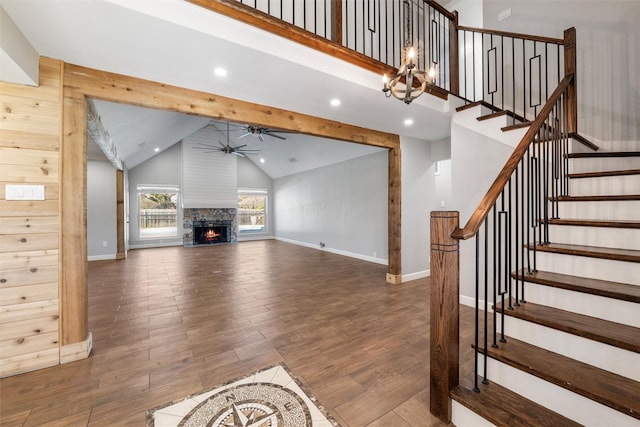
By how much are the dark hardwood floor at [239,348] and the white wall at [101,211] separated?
7.46ft

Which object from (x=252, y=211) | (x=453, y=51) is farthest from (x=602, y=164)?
(x=252, y=211)

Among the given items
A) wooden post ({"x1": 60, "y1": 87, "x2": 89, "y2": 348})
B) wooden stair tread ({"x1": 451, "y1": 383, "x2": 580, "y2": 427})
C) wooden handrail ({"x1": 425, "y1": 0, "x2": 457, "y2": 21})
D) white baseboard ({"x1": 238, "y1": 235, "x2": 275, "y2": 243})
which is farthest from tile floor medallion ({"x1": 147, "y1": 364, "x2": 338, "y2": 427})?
white baseboard ({"x1": 238, "y1": 235, "x2": 275, "y2": 243})

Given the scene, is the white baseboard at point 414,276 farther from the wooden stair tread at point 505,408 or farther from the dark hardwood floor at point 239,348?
the wooden stair tread at point 505,408

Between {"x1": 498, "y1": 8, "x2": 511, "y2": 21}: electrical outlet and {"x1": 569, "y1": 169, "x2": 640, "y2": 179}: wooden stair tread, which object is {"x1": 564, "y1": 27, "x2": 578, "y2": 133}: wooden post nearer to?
{"x1": 569, "y1": 169, "x2": 640, "y2": 179}: wooden stair tread

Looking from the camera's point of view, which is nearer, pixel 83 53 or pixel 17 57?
pixel 17 57

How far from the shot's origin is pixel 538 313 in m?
1.71

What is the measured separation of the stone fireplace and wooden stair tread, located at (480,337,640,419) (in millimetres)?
9526

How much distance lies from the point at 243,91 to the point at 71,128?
1.54 meters

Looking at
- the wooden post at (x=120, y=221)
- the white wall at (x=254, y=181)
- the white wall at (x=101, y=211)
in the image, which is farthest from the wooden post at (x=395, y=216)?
the white wall at (x=254, y=181)

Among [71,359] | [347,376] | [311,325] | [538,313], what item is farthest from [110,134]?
[538,313]

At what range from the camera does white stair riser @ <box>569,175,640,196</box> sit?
2293 mm

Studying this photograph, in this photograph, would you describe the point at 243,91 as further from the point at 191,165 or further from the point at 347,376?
the point at 191,165

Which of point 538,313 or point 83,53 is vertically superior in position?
point 83,53

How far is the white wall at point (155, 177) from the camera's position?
870 centimetres
